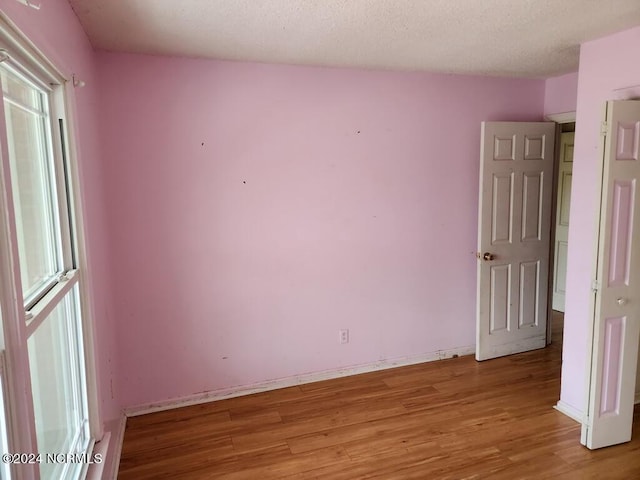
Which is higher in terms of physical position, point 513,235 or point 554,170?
point 554,170

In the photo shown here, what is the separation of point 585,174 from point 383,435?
210 cm

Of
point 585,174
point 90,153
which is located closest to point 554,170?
point 585,174

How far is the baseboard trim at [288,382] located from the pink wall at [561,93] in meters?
2.22

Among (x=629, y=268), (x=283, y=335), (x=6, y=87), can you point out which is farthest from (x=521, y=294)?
(x=6, y=87)

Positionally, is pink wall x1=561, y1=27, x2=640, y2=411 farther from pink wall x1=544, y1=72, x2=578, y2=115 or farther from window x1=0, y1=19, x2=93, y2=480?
window x1=0, y1=19, x2=93, y2=480

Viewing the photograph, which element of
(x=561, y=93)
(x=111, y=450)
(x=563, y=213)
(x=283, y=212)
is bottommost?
(x=111, y=450)

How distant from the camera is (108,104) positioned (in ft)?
9.48

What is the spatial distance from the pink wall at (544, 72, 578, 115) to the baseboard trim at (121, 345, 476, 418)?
2221 mm

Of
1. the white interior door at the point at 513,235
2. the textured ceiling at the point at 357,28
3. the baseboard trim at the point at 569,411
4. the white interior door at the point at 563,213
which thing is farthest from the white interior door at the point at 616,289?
the white interior door at the point at 563,213

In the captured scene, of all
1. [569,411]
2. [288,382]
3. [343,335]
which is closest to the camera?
[569,411]

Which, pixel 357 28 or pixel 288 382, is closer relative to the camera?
pixel 357 28

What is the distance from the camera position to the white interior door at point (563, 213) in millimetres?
5090

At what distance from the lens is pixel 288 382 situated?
3551 mm

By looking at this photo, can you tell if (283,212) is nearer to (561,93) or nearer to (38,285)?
(38,285)
